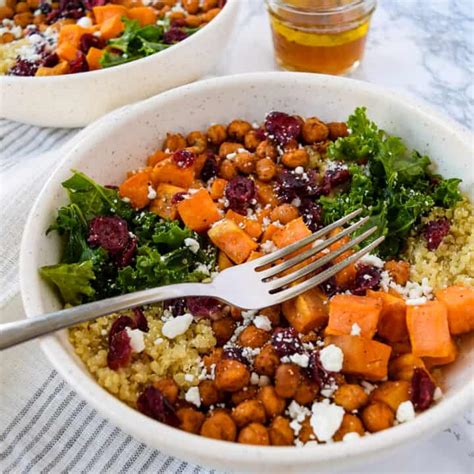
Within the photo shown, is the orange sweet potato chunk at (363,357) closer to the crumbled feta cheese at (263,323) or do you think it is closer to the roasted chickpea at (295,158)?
the crumbled feta cheese at (263,323)

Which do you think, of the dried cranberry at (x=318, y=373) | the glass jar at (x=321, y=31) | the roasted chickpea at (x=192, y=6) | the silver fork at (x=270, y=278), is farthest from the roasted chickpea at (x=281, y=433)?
the roasted chickpea at (x=192, y=6)

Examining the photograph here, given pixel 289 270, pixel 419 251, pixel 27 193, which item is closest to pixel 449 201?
pixel 419 251

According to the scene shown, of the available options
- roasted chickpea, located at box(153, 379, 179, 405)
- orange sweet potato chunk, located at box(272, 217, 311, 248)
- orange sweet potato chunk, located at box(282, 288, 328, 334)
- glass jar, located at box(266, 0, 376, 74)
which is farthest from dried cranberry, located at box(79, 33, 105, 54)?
roasted chickpea, located at box(153, 379, 179, 405)

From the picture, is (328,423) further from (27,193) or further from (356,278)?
(27,193)

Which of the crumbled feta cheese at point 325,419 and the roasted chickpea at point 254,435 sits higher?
the crumbled feta cheese at point 325,419

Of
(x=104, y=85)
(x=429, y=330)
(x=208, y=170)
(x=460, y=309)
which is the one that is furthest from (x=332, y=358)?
(x=104, y=85)

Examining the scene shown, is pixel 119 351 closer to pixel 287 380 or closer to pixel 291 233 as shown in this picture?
pixel 287 380

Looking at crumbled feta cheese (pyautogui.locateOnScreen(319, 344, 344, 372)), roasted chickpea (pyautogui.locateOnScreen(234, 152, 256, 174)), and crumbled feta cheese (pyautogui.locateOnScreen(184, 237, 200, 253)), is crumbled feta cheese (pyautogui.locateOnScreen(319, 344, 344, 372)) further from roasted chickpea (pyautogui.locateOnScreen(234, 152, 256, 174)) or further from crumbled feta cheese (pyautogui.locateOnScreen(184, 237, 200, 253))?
roasted chickpea (pyautogui.locateOnScreen(234, 152, 256, 174))
